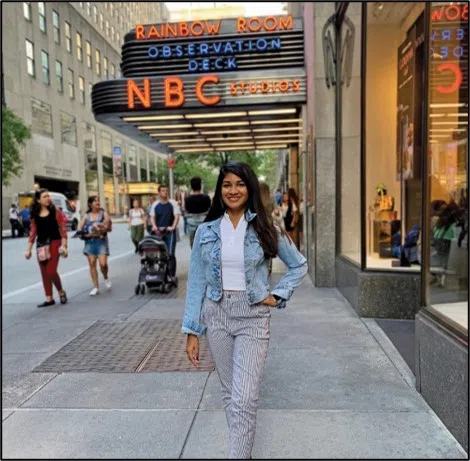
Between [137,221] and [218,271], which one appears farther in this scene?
[137,221]

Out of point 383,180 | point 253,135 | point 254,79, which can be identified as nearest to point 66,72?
point 253,135

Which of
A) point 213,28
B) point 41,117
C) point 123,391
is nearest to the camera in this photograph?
point 123,391

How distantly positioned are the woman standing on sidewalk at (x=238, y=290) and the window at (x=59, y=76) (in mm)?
43548

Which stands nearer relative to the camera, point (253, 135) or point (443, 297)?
point (443, 297)

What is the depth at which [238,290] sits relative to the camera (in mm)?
2598

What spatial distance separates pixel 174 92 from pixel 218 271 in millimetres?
7460

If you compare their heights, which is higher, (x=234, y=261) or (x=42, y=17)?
(x=42, y=17)

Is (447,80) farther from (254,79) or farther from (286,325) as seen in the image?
(254,79)

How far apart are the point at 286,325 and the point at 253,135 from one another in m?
9.25

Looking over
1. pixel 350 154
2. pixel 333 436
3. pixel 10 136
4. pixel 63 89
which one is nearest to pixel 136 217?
pixel 350 154

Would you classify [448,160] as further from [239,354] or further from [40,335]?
[40,335]

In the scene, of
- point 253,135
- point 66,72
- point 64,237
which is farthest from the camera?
point 66,72

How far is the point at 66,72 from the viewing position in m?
43.3

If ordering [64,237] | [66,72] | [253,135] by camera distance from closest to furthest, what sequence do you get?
[64,237] < [253,135] < [66,72]
